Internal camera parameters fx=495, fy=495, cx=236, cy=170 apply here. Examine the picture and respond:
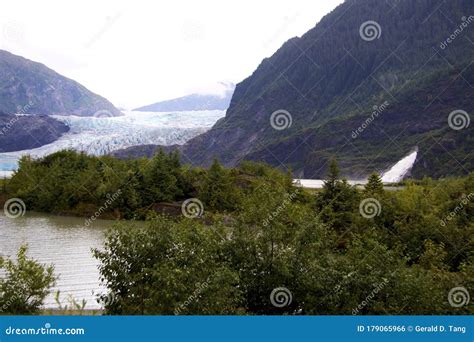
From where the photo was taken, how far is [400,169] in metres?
147

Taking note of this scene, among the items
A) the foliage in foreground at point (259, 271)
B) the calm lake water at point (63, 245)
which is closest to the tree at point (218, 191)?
the calm lake water at point (63, 245)

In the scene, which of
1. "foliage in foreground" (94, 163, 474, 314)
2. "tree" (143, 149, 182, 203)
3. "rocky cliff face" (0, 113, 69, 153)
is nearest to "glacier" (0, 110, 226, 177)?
"rocky cliff face" (0, 113, 69, 153)

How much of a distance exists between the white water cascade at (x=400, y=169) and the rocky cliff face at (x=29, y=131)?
10352 centimetres

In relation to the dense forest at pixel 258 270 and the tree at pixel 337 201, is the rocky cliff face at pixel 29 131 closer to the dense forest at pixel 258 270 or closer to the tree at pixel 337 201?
the tree at pixel 337 201

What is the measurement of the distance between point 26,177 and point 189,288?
6080 cm

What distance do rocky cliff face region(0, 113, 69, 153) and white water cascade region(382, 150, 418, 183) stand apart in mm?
103524

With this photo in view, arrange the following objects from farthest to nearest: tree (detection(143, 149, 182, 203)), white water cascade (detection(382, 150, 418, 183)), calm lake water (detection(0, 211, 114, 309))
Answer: white water cascade (detection(382, 150, 418, 183)) < tree (detection(143, 149, 182, 203)) < calm lake water (detection(0, 211, 114, 309))

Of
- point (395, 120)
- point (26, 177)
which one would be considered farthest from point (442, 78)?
point (26, 177)

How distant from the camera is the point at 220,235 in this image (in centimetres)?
1903

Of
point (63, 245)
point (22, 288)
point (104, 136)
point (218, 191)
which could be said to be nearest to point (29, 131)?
point (104, 136)

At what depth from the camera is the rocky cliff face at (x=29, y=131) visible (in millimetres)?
168250

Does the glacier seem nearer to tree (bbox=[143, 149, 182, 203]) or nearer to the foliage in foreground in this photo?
tree (bbox=[143, 149, 182, 203])

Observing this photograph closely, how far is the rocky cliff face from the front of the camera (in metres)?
168

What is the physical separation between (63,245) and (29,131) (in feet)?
528
